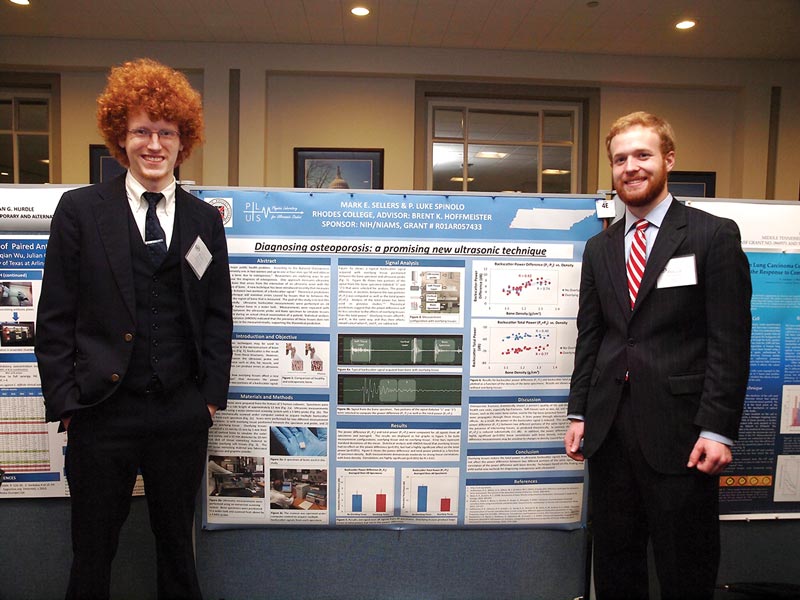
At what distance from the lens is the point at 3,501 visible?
6.01 ft

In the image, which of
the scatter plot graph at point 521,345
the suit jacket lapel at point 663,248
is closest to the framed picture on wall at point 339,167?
the scatter plot graph at point 521,345

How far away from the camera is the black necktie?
1417 mm

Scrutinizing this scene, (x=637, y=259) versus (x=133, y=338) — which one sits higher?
(x=637, y=259)

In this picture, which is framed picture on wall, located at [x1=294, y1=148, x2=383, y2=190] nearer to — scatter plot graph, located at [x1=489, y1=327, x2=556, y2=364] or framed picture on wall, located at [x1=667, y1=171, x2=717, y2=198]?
framed picture on wall, located at [x1=667, y1=171, x2=717, y2=198]

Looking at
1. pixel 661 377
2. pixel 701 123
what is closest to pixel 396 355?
pixel 661 377

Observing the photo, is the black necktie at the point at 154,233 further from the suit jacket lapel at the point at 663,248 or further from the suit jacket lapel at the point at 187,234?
the suit jacket lapel at the point at 663,248

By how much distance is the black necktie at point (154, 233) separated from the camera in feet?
4.65

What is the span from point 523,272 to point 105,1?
15.1 ft

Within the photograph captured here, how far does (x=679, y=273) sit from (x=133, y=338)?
4.73 ft

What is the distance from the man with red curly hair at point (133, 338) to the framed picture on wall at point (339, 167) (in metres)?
4.03

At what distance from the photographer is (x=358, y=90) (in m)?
5.50

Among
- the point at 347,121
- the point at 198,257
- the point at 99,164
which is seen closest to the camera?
the point at 198,257

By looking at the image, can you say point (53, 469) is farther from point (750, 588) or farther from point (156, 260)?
point (750, 588)

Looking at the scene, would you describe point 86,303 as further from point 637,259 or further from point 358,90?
point 358,90
